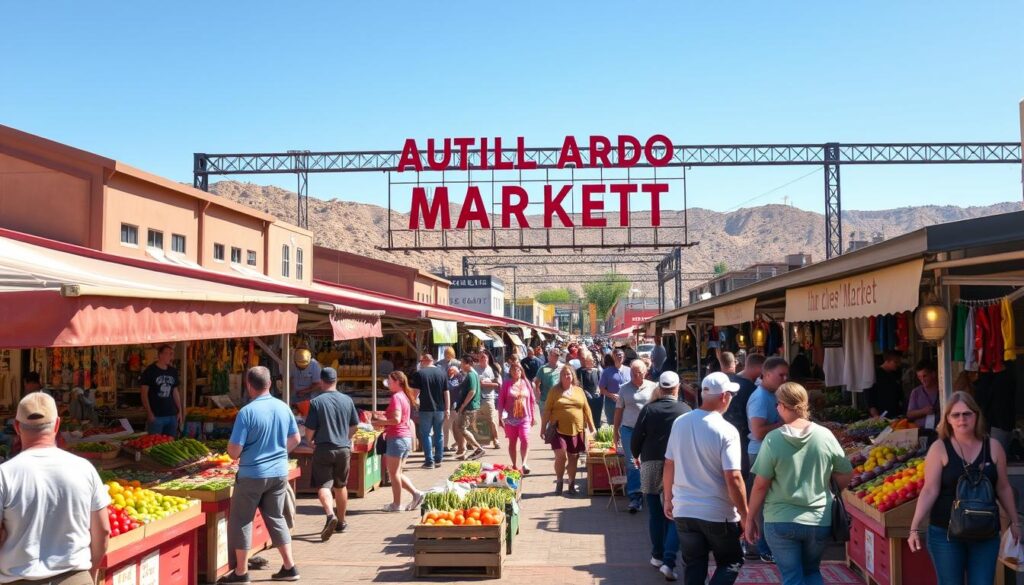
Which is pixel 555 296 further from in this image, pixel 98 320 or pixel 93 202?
pixel 98 320

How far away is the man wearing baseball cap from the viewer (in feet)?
25.9

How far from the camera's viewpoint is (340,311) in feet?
37.3

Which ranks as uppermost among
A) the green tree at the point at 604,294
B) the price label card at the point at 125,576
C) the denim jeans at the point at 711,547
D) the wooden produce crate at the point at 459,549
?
the green tree at the point at 604,294

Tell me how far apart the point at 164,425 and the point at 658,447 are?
6844 millimetres

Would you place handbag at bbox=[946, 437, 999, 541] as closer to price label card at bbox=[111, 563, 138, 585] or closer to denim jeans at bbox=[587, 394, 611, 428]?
price label card at bbox=[111, 563, 138, 585]

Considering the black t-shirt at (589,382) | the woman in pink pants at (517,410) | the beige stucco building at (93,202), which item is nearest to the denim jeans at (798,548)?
the woman in pink pants at (517,410)

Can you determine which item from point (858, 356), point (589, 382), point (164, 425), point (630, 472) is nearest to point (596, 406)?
point (589, 382)

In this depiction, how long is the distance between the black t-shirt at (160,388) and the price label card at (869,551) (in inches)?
336

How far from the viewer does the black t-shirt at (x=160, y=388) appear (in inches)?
450

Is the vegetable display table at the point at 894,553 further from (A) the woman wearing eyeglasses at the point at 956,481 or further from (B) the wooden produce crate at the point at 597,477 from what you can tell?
(B) the wooden produce crate at the point at 597,477

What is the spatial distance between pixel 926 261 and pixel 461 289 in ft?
147

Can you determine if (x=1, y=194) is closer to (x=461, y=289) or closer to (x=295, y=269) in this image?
(x=295, y=269)

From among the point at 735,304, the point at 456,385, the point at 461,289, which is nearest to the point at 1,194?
the point at 456,385

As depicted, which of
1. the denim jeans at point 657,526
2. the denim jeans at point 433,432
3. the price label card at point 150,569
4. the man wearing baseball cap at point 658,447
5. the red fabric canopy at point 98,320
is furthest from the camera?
the denim jeans at point 433,432
